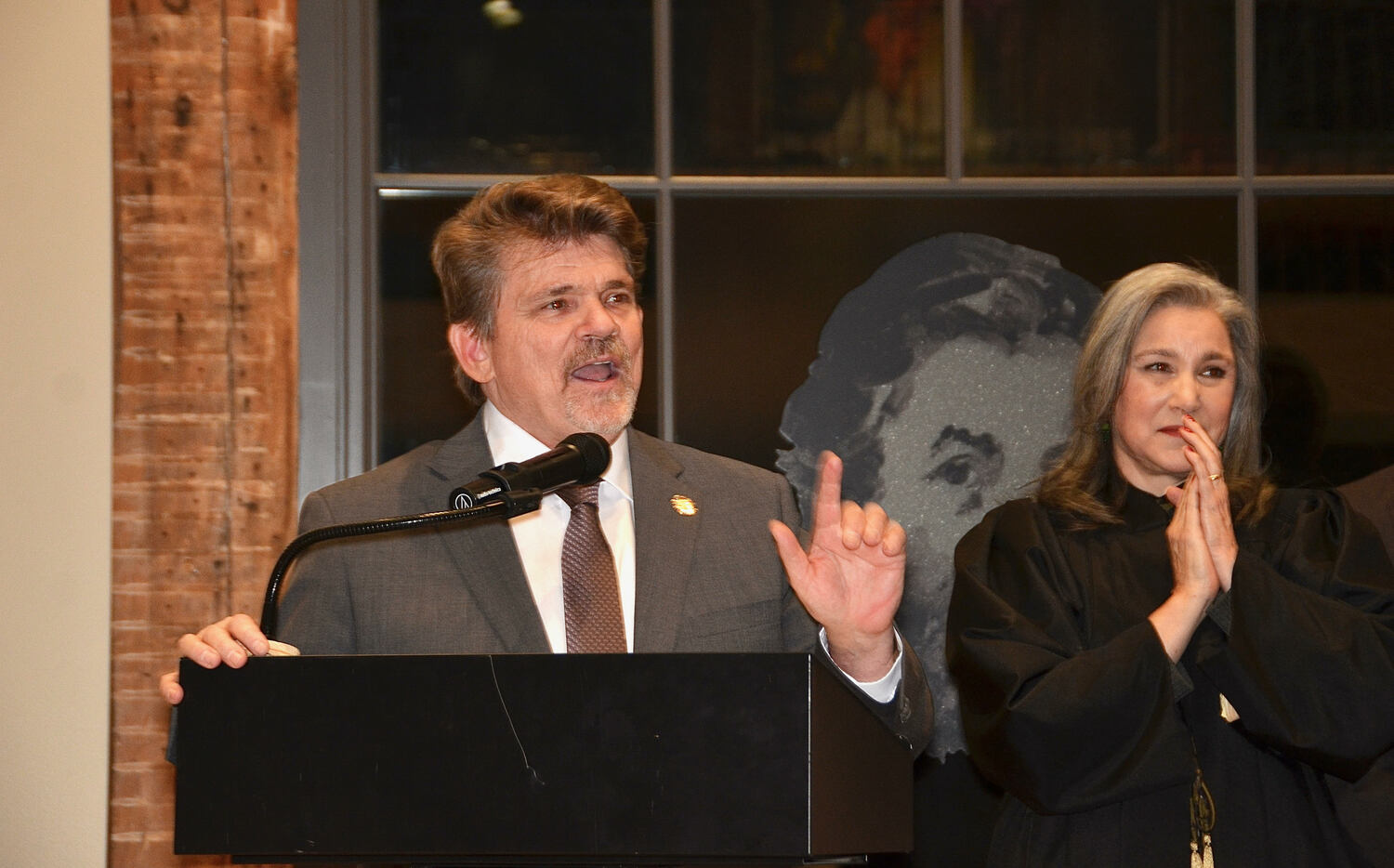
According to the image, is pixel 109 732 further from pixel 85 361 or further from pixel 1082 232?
pixel 1082 232

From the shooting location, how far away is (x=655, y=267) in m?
3.06

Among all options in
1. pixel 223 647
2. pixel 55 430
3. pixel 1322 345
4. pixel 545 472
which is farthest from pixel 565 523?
pixel 1322 345

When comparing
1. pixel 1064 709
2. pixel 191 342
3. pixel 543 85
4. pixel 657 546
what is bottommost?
pixel 1064 709

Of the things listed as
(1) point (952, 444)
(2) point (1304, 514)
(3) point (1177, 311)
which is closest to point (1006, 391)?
(1) point (952, 444)

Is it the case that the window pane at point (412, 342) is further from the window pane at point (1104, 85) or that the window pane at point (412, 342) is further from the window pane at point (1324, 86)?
the window pane at point (1324, 86)

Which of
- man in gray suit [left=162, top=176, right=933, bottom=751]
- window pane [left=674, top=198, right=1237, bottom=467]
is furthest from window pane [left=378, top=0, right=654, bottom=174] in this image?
man in gray suit [left=162, top=176, right=933, bottom=751]

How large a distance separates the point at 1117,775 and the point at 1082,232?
4.70 ft

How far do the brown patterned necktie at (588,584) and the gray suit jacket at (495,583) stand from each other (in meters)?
0.03

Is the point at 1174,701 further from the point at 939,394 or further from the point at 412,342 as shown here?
the point at 412,342

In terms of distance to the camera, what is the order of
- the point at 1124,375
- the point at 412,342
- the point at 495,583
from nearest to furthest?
the point at 495,583
the point at 1124,375
the point at 412,342

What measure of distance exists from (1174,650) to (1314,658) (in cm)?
19

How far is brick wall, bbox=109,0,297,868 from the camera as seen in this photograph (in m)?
2.84

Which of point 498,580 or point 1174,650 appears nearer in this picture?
point 498,580

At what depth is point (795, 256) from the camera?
309 cm
